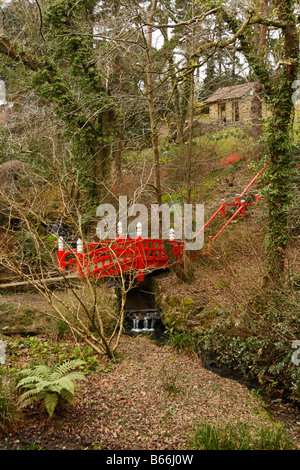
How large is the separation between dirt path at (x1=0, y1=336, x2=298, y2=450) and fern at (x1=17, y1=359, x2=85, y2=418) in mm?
283

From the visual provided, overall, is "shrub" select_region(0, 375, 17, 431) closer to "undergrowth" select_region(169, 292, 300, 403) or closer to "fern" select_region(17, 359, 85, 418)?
"fern" select_region(17, 359, 85, 418)

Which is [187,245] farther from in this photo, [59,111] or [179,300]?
[59,111]

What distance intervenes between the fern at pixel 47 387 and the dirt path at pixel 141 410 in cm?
28

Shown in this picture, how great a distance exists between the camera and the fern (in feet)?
13.8

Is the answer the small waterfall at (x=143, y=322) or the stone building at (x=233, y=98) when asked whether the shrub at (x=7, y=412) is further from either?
the stone building at (x=233, y=98)

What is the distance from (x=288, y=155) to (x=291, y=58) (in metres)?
1.88

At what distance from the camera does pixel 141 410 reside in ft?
16.1

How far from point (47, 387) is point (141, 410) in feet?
4.33

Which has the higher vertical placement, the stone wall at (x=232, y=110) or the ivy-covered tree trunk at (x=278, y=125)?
the stone wall at (x=232, y=110)

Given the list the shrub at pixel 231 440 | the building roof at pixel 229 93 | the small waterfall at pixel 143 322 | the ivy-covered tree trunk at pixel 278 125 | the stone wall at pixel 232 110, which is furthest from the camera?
the stone wall at pixel 232 110

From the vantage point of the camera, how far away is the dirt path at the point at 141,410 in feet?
13.8

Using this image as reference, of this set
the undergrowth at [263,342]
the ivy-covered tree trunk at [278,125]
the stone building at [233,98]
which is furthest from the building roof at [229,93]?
the undergrowth at [263,342]

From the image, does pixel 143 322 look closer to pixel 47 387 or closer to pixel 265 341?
pixel 265 341
